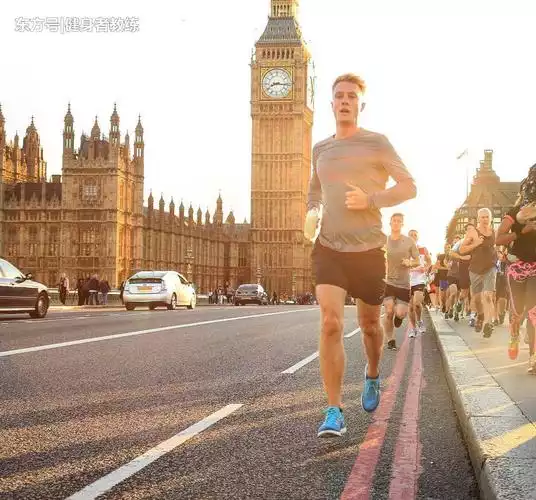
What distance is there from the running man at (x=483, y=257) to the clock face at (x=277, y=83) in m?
92.5

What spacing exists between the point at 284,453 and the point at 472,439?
1012 mm

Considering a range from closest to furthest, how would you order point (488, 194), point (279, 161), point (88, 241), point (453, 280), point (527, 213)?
point (527, 213) < point (453, 280) < point (88, 241) < point (488, 194) < point (279, 161)

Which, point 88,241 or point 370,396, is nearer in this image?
point 370,396

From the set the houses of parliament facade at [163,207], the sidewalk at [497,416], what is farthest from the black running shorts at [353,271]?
the houses of parliament facade at [163,207]

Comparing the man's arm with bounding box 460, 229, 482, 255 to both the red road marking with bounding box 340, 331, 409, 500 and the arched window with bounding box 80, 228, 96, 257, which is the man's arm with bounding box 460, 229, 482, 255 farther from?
the arched window with bounding box 80, 228, 96, 257

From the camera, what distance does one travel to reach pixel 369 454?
4570 mm

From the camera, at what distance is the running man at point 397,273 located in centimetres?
1132

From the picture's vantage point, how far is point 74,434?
16.3 feet

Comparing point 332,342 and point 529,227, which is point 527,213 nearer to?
point 529,227

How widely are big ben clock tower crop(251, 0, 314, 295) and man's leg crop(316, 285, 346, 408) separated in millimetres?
97235

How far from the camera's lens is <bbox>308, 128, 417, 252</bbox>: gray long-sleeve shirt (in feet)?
16.8

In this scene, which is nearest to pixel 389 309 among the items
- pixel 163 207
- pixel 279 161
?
pixel 163 207

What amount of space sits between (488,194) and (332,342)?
89.1 m

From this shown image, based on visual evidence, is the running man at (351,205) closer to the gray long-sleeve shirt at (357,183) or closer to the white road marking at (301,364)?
the gray long-sleeve shirt at (357,183)
